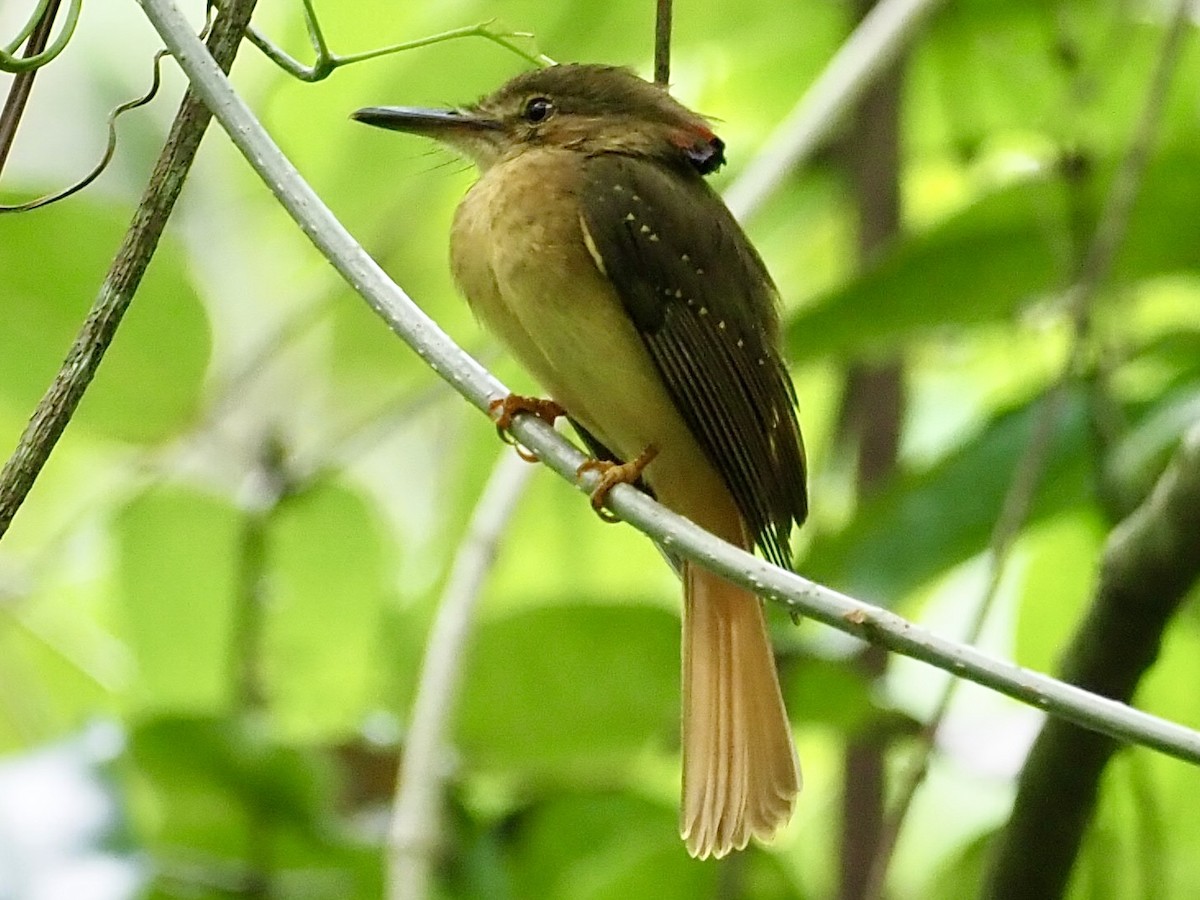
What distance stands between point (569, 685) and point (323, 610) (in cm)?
38

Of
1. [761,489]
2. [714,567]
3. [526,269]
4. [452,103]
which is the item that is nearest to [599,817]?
[761,489]

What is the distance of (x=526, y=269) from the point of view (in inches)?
65.7

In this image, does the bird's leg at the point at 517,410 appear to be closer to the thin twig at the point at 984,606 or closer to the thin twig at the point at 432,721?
the thin twig at the point at 432,721

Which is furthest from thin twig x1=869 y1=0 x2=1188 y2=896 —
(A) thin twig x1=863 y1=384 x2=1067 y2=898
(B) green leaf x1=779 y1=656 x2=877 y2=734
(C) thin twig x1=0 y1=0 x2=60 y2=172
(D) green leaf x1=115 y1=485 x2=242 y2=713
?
(C) thin twig x1=0 y1=0 x2=60 y2=172

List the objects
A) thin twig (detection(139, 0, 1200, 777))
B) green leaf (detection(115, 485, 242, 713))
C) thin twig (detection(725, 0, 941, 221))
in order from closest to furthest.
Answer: thin twig (detection(139, 0, 1200, 777)), thin twig (detection(725, 0, 941, 221)), green leaf (detection(115, 485, 242, 713))

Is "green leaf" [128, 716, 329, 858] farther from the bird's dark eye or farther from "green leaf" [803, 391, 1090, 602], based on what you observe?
the bird's dark eye

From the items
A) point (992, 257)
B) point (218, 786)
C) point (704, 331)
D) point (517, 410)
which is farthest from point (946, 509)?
point (218, 786)

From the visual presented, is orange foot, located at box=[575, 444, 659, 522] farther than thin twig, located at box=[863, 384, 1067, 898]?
No

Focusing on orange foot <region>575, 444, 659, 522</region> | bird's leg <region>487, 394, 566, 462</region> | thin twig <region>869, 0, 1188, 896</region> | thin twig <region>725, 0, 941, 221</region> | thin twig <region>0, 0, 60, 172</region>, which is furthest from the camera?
thin twig <region>725, 0, 941, 221</region>

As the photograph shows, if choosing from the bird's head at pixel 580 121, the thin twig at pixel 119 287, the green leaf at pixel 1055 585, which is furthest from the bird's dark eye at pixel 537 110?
the thin twig at pixel 119 287

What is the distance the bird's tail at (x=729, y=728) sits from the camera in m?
1.51

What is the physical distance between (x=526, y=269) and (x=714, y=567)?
2.39ft

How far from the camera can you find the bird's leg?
1175mm

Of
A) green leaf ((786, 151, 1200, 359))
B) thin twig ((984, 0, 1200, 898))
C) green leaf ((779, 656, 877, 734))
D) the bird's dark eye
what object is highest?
the bird's dark eye
